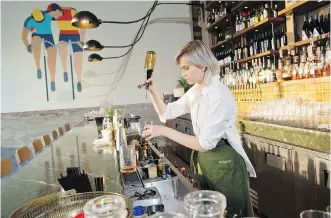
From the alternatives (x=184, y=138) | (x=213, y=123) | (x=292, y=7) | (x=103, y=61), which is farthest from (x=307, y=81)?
(x=103, y=61)

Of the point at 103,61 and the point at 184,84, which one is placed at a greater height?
the point at 103,61

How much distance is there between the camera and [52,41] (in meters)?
5.86

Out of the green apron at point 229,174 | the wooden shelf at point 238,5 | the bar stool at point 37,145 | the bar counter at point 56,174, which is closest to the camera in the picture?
the bar counter at point 56,174

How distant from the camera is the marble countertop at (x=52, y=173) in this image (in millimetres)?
1158

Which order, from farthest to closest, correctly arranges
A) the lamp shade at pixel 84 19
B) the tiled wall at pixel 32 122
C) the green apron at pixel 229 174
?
the tiled wall at pixel 32 122
the lamp shade at pixel 84 19
the green apron at pixel 229 174

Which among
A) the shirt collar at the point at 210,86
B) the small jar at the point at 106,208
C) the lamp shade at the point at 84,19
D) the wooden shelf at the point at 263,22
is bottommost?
the small jar at the point at 106,208

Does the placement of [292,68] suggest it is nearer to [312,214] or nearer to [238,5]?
[238,5]

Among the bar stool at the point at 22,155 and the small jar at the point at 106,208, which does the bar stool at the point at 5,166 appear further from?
the small jar at the point at 106,208

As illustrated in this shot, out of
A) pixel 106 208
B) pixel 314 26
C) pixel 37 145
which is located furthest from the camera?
pixel 314 26

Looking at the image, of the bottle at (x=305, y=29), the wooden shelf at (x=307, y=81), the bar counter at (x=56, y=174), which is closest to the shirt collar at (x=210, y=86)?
the bar counter at (x=56, y=174)

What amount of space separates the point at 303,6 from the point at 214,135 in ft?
8.53

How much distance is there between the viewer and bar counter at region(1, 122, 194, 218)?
1.15 metres

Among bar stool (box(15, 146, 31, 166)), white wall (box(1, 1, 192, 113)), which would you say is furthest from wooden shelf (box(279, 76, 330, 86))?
white wall (box(1, 1, 192, 113))

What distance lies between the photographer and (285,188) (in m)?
2.27
